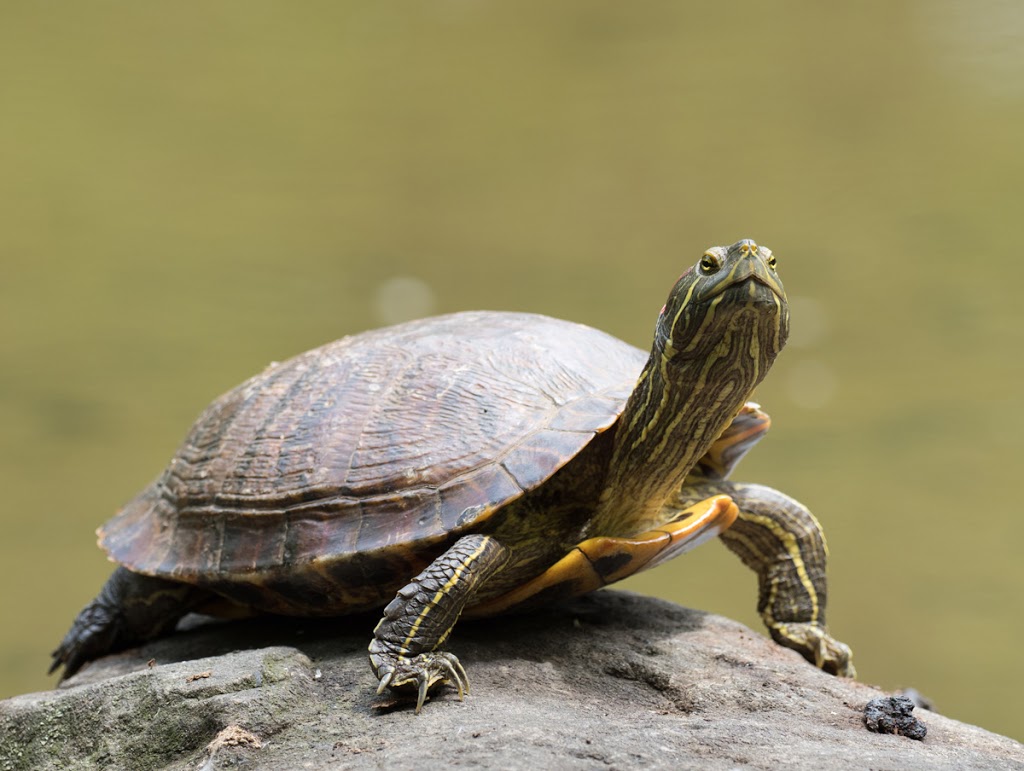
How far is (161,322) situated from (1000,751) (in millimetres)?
6960

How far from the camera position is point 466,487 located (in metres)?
2.23

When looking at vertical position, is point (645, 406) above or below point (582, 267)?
below

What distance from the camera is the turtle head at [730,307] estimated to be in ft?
6.83

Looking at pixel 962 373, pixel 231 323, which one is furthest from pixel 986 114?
pixel 231 323

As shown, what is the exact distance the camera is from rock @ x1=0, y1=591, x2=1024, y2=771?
5.56ft

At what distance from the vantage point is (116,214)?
7723 millimetres

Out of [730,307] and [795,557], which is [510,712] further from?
[795,557]

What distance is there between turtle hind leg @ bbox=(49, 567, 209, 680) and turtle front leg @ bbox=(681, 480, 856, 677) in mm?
1553

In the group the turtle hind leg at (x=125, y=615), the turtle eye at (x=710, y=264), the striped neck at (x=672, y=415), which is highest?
the turtle eye at (x=710, y=264)

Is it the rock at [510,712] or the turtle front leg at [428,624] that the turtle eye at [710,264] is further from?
the rock at [510,712]

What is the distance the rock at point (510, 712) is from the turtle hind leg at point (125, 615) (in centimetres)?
20

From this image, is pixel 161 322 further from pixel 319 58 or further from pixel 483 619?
pixel 483 619

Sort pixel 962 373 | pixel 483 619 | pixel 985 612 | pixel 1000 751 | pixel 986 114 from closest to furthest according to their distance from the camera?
pixel 1000 751 < pixel 483 619 < pixel 985 612 < pixel 962 373 < pixel 986 114

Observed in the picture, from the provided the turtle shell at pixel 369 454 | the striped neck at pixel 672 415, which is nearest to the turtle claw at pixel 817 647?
the striped neck at pixel 672 415
